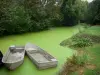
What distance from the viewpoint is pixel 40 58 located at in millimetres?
9445

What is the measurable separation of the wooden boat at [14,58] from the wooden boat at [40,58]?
1.48 ft

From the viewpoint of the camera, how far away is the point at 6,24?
47.9 ft

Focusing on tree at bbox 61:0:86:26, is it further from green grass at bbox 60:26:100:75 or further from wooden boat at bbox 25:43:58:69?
wooden boat at bbox 25:43:58:69

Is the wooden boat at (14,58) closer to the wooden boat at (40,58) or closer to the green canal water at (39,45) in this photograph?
the green canal water at (39,45)

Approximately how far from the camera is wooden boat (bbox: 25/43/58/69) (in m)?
8.25

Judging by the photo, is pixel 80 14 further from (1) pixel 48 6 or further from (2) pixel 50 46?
(2) pixel 50 46

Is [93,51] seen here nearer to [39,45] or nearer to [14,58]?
[39,45]

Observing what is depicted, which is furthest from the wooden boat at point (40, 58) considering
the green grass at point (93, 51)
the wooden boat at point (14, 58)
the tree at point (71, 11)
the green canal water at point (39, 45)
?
the tree at point (71, 11)

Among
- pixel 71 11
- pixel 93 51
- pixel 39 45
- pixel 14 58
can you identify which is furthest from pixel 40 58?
pixel 71 11

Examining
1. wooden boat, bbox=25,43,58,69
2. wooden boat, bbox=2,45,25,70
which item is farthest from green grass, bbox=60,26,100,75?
wooden boat, bbox=2,45,25,70

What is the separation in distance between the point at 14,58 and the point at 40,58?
54.6 inches

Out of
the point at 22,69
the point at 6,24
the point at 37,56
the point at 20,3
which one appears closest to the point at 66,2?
the point at 20,3

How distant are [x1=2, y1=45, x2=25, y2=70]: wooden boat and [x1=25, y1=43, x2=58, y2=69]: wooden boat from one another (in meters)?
0.45

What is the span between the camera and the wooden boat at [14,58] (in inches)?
317
